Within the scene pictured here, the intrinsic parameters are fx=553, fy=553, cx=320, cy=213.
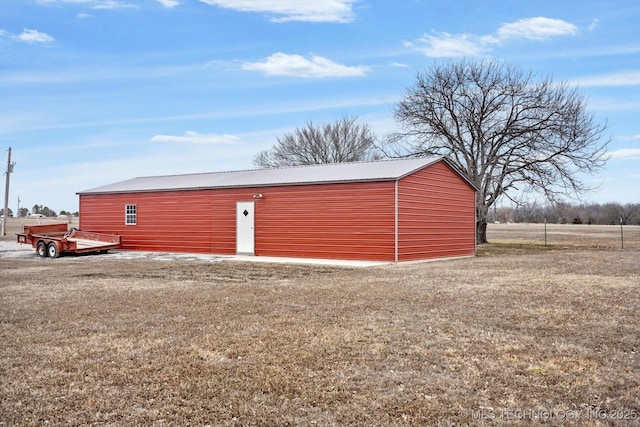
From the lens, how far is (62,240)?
19.7 meters

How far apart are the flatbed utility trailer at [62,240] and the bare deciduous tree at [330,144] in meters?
24.5

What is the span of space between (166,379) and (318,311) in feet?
11.1

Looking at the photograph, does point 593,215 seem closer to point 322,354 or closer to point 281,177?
point 281,177

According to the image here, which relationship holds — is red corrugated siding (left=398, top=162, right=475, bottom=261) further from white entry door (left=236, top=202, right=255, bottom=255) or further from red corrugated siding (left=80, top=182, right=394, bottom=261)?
white entry door (left=236, top=202, right=255, bottom=255)

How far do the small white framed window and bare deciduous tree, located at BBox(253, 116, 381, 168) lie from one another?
22.8 metres

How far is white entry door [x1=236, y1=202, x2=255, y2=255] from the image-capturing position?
786 inches

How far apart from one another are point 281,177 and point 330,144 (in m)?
25.2

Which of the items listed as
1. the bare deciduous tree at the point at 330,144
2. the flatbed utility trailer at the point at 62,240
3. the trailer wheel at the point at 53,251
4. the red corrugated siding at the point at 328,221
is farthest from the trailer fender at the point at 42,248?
the bare deciduous tree at the point at 330,144

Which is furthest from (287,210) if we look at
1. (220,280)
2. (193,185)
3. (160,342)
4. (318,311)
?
(160,342)

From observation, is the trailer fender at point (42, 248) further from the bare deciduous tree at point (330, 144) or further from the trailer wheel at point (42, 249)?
the bare deciduous tree at point (330, 144)

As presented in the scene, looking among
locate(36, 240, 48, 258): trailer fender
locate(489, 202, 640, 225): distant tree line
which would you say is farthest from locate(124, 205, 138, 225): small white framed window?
locate(489, 202, 640, 225): distant tree line

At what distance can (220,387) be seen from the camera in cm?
457

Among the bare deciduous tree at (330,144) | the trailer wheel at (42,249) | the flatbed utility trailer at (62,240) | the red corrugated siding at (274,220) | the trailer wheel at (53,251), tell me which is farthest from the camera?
the bare deciduous tree at (330,144)

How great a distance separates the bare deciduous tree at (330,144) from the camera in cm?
4478
